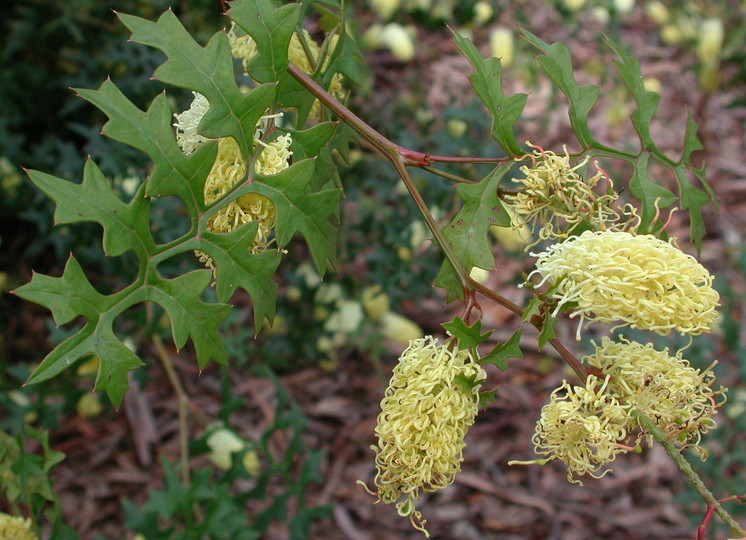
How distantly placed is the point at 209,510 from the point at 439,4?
6.43 ft

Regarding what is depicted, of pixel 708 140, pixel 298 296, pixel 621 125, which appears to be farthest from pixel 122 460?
pixel 708 140

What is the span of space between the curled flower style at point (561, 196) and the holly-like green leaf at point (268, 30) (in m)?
0.35

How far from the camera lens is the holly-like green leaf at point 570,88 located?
1113 mm

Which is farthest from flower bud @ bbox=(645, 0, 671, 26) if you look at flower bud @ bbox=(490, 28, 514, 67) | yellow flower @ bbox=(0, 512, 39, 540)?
yellow flower @ bbox=(0, 512, 39, 540)

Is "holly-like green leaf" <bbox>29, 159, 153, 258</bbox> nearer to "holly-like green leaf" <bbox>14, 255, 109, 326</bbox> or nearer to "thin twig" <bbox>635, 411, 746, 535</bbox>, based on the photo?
"holly-like green leaf" <bbox>14, 255, 109, 326</bbox>

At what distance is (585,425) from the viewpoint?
92 centimetres

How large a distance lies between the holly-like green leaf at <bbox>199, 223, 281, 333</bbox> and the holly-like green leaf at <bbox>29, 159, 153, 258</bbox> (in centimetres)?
8

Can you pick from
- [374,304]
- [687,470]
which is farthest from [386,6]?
[687,470]

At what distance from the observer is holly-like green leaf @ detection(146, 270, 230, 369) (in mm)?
954

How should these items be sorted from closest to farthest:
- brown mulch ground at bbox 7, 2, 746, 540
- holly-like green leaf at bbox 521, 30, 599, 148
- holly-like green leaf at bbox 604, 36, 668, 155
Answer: holly-like green leaf at bbox 521, 30, 599, 148
holly-like green leaf at bbox 604, 36, 668, 155
brown mulch ground at bbox 7, 2, 746, 540

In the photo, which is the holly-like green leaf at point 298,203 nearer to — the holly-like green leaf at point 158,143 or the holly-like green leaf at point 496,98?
the holly-like green leaf at point 158,143

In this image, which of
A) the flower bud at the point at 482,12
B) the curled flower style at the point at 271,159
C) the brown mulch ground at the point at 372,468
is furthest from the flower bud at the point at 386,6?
the curled flower style at the point at 271,159

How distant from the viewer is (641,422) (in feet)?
3.09

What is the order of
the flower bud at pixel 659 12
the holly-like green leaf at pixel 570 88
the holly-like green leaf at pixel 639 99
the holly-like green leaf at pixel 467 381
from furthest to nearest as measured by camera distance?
the flower bud at pixel 659 12
the holly-like green leaf at pixel 639 99
the holly-like green leaf at pixel 570 88
the holly-like green leaf at pixel 467 381
